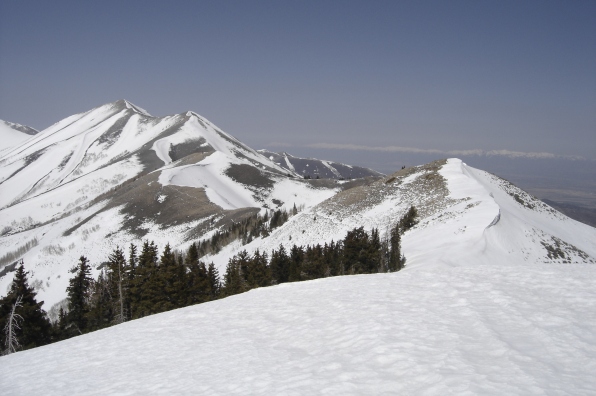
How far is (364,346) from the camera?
9.32 meters

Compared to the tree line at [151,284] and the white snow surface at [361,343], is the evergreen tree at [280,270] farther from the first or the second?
the white snow surface at [361,343]

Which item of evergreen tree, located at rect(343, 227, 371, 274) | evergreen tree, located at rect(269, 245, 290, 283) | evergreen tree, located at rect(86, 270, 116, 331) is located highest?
evergreen tree, located at rect(343, 227, 371, 274)

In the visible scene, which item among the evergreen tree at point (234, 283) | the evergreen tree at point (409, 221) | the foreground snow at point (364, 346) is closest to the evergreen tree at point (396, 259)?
the evergreen tree at point (409, 221)

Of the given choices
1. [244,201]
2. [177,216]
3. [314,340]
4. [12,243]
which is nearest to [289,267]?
[314,340]

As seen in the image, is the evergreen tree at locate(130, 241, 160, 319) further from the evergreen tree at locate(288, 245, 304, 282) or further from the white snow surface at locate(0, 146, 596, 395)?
the white snow surface at locate(0, 146, 596, 395)

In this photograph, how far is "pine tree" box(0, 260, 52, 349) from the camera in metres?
31.0

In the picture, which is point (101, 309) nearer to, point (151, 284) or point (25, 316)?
point (151, 284)

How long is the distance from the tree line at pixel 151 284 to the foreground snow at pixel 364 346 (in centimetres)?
2146

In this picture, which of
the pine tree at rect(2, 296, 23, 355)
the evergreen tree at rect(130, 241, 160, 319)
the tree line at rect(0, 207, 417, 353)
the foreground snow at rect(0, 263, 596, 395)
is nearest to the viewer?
the foreground snow at rect(0, 263, 596, 395)

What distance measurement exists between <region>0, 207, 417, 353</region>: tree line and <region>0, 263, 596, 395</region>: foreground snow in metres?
21.5

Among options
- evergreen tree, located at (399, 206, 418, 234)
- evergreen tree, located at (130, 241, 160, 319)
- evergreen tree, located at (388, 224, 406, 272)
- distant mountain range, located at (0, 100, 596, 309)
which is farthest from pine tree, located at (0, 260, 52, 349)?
evergreen tree, located at (399, 206, 418, 234)

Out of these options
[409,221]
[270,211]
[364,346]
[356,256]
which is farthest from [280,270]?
[270,211]

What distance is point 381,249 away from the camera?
163 ft

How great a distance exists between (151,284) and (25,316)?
10158 millimetres
